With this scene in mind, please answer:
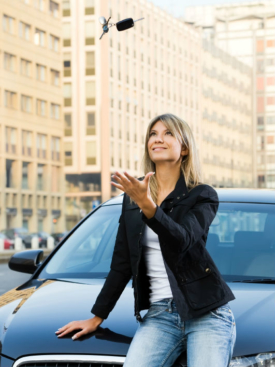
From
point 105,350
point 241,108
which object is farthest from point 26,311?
point 241,108

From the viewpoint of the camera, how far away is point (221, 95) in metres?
105

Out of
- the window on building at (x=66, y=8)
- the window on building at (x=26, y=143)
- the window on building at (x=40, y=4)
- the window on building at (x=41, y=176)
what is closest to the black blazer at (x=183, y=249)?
the window on building at (x=26, y=143)

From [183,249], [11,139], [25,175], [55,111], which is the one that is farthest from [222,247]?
[55,111]

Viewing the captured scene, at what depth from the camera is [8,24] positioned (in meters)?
66.7

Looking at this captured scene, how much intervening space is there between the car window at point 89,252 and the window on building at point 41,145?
217ft

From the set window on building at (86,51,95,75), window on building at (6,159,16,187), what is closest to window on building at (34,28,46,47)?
window on building at (86,51,95,75)

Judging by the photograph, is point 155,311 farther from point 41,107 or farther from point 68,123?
point 68,123

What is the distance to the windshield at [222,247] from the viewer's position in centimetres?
402

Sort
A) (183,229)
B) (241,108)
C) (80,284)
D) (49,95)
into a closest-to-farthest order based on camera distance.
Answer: (183,229) → (80,284) → (49,95) → (241,108)

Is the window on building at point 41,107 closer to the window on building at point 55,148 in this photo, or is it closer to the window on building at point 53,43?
the window on building at point 55,148

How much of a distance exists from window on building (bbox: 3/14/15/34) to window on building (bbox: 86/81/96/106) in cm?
1217

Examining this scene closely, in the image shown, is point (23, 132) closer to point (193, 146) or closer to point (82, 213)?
point (82, 213)

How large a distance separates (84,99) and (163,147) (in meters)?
75.0

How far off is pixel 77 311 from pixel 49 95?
7056cm
